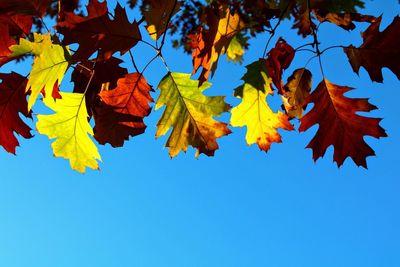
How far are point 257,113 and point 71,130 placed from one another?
0.89m

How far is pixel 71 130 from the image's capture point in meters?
2.01

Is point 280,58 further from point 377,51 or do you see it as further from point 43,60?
point 43,60

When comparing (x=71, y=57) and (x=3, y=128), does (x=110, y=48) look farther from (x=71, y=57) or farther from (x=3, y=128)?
(x=3, y=128)

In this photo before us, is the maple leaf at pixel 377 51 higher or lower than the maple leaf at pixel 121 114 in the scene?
higher

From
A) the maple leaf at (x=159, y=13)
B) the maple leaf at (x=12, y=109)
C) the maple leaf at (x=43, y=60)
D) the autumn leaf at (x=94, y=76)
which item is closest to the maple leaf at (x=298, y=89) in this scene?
the maple leaf at (x=159, y=13)

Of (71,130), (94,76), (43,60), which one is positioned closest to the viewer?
(43,60)

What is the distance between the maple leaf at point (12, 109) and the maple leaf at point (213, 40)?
27.7 inches

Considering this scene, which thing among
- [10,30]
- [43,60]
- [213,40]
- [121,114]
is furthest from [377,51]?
[10,30]

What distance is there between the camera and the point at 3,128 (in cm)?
193

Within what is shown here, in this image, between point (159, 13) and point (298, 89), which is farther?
point (298, 89)

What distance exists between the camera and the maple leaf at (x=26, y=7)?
1693 millimetres

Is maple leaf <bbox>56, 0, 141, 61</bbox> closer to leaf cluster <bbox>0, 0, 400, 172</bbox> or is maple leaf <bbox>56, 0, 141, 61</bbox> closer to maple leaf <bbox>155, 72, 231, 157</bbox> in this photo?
leaf cluster <bbox>0, 0, 400, 172</bbox>

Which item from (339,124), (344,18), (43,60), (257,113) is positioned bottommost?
(43,60)

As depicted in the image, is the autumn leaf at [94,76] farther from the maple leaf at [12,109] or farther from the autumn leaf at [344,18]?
the autumn leaf at [344,18]
